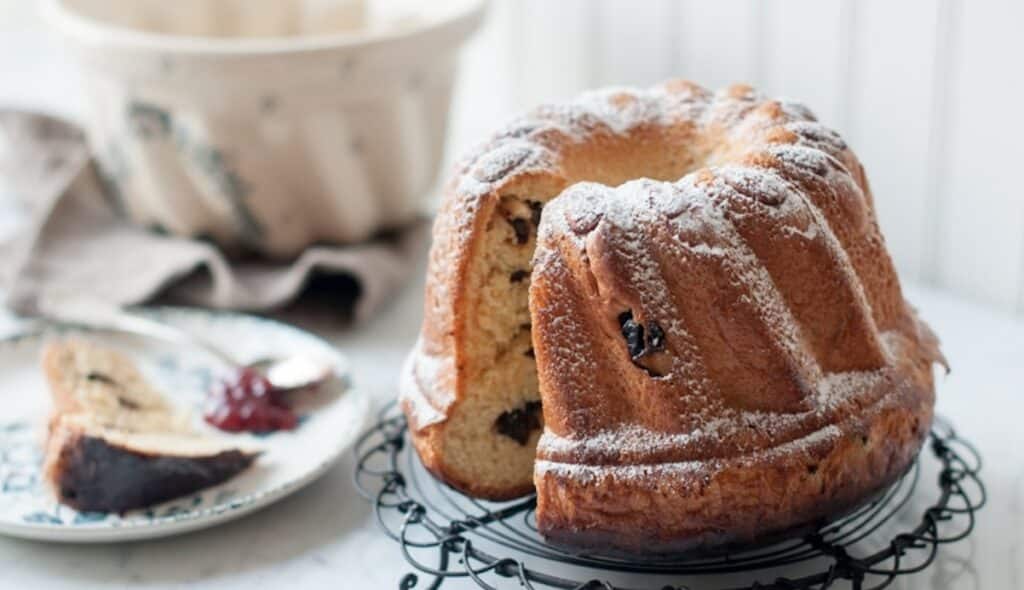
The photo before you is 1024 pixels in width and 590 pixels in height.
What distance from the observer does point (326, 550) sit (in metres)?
1.25

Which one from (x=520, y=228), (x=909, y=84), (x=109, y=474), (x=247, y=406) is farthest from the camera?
(x=909, y=84)

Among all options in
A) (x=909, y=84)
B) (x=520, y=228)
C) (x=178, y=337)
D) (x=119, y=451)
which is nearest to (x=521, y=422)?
(x=520, y=228)

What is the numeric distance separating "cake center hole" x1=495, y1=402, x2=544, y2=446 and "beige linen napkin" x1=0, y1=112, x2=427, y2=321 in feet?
1.90

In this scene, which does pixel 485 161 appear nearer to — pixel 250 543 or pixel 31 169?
pixel 250 543

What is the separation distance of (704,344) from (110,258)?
108 centimetres

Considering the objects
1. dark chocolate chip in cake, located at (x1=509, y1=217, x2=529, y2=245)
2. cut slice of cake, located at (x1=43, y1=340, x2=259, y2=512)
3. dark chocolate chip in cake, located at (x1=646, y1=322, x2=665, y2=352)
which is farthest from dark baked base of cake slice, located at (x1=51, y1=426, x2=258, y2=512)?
dark chocolate chip in cake, located at (x1=646, y1=322, x2=665, y2=352)

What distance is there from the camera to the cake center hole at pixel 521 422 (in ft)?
3.91

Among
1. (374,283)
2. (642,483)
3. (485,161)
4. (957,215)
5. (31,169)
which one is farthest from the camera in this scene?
(31,169)

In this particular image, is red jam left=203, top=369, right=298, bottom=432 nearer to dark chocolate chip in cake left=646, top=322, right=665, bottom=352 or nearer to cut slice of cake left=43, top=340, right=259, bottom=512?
cut slice of cake left=43, top=340, right=259, bottom=512

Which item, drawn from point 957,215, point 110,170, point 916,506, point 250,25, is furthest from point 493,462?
point 250,25

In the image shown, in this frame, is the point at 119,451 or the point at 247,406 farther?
the point at 247,406

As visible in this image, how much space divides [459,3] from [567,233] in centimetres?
89

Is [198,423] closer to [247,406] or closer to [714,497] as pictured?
[247,406]

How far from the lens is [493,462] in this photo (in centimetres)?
120
